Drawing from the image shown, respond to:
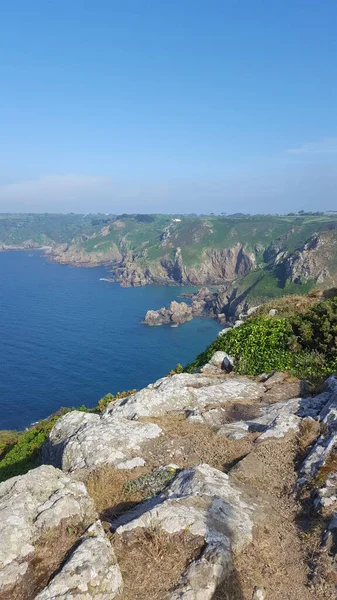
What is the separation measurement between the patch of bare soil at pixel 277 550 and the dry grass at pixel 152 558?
2.10ft

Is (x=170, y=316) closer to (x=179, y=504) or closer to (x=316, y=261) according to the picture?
(x=316, y=261)

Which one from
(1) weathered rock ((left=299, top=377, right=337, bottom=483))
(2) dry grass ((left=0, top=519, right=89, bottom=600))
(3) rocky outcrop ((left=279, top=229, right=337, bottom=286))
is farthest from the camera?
(3) rocky outcrop ((left=279, top=229, right=337, bottom=286))

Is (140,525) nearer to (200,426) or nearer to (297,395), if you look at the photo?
(200,426)

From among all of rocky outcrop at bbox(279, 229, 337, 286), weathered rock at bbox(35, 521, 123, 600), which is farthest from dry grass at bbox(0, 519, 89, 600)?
rocky outcrop at bbox(279, 229, 337, 286)

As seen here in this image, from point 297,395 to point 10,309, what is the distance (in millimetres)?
140841

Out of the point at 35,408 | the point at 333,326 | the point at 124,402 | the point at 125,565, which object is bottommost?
the point at 35,408

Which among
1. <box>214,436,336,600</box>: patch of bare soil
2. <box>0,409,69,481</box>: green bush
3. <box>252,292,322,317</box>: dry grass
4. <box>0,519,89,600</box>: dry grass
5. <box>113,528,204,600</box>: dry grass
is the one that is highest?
<box>252,292,322,317</box>: dry grass

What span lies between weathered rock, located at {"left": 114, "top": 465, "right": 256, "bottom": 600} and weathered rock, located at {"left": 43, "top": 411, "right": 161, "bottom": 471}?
1.87 m

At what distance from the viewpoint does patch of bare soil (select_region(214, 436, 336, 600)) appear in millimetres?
5219

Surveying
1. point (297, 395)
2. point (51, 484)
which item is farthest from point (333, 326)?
point (51, 484)

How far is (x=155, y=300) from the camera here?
169125 millimetres

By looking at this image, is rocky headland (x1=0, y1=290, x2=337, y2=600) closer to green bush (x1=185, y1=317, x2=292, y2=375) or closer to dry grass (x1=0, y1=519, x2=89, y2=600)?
dry grass (x1=0, y1=519, x2=89, y2=600)

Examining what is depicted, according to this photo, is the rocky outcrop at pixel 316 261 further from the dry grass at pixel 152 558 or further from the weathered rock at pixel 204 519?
the dry grass at pixel 152 558

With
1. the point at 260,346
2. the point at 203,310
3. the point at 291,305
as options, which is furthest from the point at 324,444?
the point at 203,310
